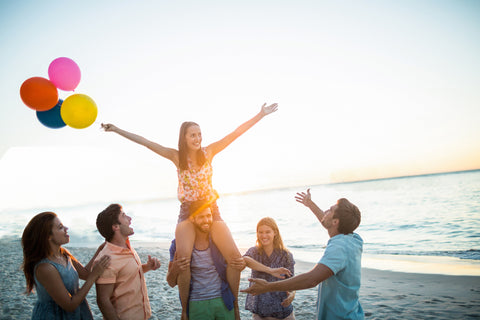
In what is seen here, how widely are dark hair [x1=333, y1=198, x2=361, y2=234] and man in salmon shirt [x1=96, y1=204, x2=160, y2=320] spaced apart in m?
2.00

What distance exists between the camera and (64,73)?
396 cm

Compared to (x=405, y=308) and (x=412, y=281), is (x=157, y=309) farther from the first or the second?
(x=412, y=281)

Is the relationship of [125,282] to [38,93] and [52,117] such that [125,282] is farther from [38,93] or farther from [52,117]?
[38,93]

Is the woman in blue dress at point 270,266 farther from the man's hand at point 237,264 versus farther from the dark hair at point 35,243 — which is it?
the dark hair at point 35,243

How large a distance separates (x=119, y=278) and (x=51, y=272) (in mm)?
577

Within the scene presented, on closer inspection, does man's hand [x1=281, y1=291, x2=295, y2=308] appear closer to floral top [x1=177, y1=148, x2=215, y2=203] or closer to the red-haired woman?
the red-haired woman

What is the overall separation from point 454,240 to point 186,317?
14170mm

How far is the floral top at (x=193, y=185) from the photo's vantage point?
3473mm

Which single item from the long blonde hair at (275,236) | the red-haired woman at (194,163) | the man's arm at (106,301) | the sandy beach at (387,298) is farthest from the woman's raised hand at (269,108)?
the sandy beach at (387,298)

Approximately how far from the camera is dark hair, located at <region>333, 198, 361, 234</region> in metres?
2.74

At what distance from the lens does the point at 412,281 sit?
26.6 ft

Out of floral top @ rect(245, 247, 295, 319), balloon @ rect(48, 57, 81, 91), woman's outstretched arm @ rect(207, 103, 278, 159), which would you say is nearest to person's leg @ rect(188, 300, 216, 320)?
floral top @ rect(245, 247, 295, 319)

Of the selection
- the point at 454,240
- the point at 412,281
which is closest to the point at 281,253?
the point at 412,281

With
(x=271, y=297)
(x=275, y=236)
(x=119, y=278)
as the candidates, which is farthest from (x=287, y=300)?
(x=119, y=278)
